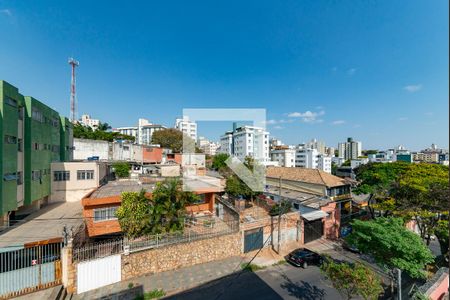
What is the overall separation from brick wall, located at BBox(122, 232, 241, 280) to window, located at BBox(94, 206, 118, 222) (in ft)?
12.4

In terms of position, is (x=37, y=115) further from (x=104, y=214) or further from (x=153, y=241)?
(x=153, y=241)

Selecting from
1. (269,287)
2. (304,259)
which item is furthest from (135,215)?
(304,259)

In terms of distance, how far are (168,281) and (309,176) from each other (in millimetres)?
16679

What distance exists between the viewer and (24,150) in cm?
1282

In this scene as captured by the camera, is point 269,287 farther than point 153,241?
No

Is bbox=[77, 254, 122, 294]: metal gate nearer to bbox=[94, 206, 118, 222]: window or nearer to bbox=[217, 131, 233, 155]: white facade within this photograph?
bbox=[94, 206, 118, 222]: window

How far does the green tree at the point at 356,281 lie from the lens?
6188mm

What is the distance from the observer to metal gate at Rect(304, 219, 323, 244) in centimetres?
1412

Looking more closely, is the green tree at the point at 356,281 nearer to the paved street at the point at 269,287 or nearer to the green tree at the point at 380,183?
the paved street at the point at 269,287

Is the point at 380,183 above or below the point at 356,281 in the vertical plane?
above

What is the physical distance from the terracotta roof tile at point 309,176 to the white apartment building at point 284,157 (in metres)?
32.8

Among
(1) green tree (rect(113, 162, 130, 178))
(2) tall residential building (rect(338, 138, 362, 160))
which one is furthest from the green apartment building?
(2) tall residential building (rect(338, 138, 362, 160))

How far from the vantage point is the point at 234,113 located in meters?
12.0

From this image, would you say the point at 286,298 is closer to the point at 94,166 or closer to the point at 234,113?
the point at 234,113
